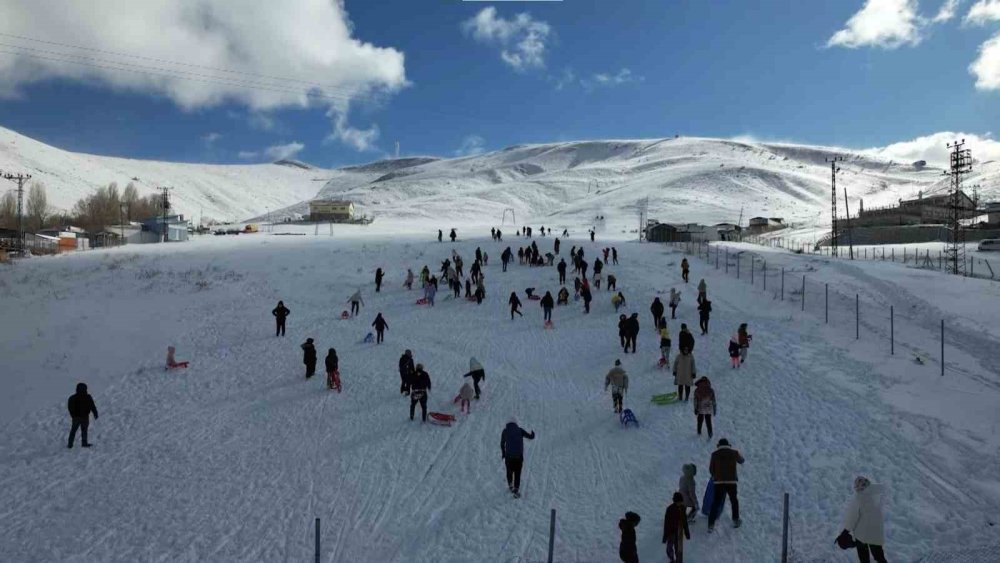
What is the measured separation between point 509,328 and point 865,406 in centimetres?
1266

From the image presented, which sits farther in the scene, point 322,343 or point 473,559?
point 322,343

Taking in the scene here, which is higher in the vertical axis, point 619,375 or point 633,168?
point 633,168

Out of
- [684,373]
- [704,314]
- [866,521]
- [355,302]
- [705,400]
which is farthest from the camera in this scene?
[355,302]

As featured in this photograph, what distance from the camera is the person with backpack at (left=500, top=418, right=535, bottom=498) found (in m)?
10.7

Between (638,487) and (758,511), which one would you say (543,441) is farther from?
(758,511)

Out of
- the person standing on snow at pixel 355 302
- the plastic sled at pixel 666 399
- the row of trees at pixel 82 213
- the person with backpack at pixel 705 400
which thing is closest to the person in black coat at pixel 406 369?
the plastic sled at pixel 666 399

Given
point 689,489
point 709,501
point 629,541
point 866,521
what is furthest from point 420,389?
point 866,521

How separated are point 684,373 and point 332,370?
30.2ft

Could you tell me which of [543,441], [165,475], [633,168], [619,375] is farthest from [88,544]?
[633,168]

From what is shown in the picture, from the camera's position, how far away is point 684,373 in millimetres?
14992

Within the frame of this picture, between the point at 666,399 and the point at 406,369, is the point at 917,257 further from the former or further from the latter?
the point at 406,369

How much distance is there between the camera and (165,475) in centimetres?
1273

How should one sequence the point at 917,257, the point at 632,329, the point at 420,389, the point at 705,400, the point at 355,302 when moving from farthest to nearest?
the point at 917,257 < the point at 355,302 < the point at 632,329 < the point at 420,389 < the point at 705,400

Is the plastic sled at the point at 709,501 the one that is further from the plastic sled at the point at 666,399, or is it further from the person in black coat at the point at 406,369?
the person in black coat at the point at 406,369
